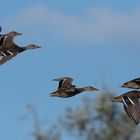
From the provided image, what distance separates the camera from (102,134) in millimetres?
49781

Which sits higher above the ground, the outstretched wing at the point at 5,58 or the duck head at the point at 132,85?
the outstretched wing at the point at 5,58

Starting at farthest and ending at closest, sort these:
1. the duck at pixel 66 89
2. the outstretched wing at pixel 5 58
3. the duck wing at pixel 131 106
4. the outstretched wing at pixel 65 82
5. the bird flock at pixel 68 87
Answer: the outstretched wing at pixel 5 58, the outstretched wing at pixel 65 82, the duck at pixel 66 89, the duck wing at pixel 131 106, the bird flock at pixel 68 87

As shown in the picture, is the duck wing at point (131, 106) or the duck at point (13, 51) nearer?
the duck wing at point (131, 106)

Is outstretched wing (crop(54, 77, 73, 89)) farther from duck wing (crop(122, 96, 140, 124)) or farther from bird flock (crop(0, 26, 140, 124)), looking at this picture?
duck wing (crop(122, 96, 140, 124))

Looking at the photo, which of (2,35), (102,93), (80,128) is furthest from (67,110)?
(2,35)

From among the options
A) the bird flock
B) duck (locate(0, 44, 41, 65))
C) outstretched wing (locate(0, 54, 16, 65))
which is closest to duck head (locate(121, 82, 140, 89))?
the bird flock

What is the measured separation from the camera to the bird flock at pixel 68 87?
13.4 m

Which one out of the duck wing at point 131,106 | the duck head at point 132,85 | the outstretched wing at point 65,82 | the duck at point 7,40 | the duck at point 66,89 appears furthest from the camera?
the duck at point 7,40

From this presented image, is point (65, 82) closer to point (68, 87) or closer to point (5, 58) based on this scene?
point (68, 87)

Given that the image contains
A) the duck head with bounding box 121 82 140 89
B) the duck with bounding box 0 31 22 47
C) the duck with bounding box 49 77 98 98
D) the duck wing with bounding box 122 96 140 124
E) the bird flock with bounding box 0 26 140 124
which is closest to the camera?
the duck head with bounding box 121 82 140 89

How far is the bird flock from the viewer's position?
44.1 ft

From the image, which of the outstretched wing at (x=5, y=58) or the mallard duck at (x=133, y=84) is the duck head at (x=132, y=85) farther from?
the outstretched wing at (x=5, y=58)

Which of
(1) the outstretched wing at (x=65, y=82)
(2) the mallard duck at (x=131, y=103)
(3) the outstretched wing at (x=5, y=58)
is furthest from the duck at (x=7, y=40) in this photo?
(2) the mallard duck at (x=131, y=103)

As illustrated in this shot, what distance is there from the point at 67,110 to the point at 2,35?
33.3 m
